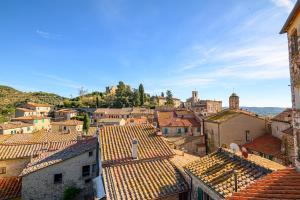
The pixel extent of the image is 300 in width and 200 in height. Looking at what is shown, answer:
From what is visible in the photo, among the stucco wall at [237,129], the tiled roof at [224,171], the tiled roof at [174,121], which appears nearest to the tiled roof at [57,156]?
the tiled roof at [224,171]

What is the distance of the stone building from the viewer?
7.66 meters

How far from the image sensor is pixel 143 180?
12930mm

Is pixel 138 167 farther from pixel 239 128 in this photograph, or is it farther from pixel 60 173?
pixel 239 128

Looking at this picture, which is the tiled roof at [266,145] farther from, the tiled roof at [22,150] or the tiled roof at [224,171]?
the tiled roof at [22,150]

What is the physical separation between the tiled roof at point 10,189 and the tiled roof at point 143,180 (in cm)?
968

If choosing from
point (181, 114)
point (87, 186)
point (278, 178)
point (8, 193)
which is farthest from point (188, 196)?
point (181, 114)

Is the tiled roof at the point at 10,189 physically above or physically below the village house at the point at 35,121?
below

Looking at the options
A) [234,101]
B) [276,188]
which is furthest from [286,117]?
[276,188]

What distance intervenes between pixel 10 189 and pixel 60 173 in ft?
14.4

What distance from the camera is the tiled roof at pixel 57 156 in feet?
59.4

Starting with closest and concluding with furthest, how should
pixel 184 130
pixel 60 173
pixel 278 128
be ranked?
pixel 60 173 → pixel 278 128 → pixel 184 130

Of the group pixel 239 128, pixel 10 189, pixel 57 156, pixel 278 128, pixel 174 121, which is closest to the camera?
pixel 10 189

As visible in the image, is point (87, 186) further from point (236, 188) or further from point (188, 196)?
point (236, 188)

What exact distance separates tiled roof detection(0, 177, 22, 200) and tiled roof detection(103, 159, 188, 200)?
9679 mm
